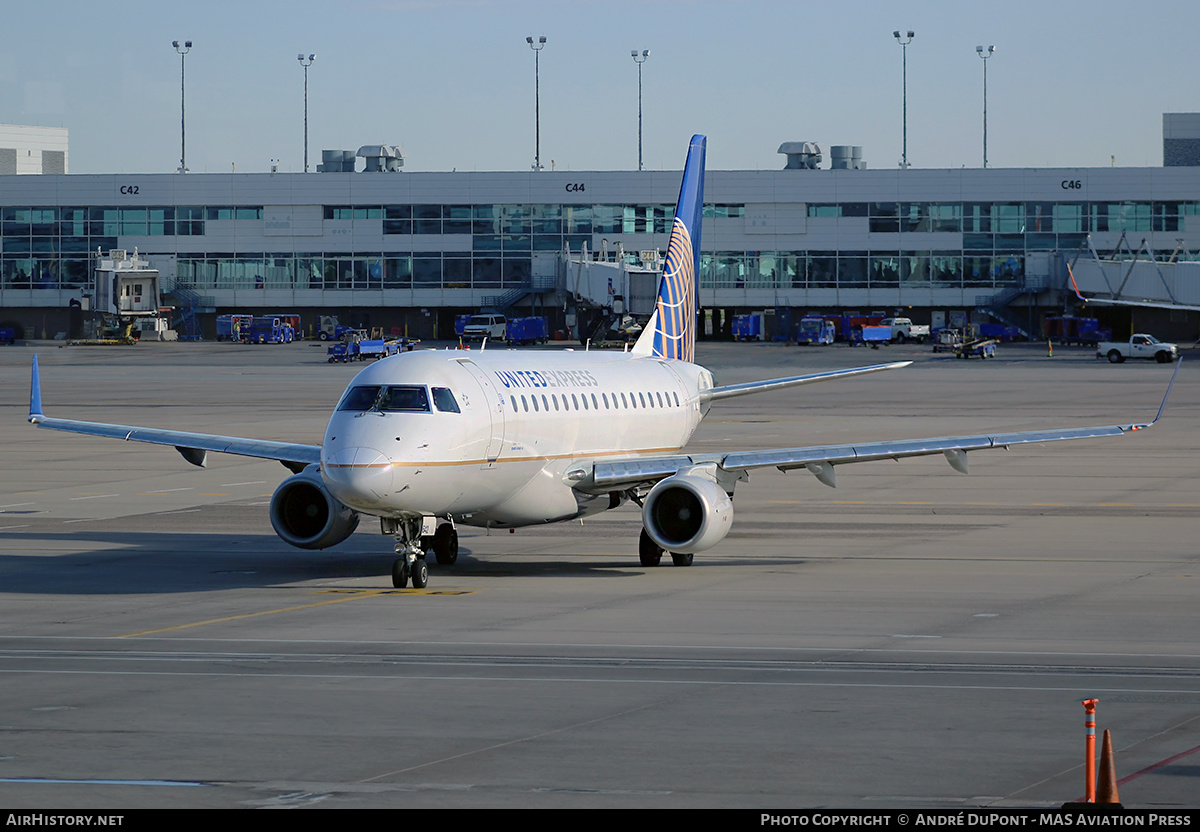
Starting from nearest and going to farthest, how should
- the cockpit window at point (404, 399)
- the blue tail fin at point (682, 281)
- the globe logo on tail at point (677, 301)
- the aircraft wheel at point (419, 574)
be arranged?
the cockpit window at point (404, 399) → the aircraft wheel at point (419, 574) → the blue tail fin at point (682, 281) → the globe logo on tail at point (677, 301)

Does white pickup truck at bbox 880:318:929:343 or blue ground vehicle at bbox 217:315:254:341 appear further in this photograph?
blue ground vehicle at bbox 217:315:254:341

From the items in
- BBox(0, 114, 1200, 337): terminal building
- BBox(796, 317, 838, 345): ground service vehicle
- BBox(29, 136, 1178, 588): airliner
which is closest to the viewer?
BBox(29, 136, 1178, 588): airliner

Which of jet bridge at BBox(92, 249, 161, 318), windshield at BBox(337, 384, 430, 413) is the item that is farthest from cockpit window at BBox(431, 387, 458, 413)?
jet bridge at BBox(92, 249, 161, 318)

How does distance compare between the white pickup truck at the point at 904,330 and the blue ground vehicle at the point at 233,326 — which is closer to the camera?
the white pickup truck at the point at 904,330

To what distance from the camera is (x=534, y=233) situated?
6649 inches

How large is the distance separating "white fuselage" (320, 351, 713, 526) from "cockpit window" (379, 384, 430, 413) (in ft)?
0.05

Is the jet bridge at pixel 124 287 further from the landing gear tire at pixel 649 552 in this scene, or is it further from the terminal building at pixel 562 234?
the landing gear tire at pixel 649 552

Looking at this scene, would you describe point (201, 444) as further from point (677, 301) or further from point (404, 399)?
point (677, 301)

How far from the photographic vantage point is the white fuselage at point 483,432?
88.6 feet

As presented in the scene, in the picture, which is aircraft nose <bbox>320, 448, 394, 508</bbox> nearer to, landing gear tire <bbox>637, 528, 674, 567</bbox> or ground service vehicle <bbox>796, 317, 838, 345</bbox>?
landing gear tire <bbox>637, 528, 674, 567</bbox>

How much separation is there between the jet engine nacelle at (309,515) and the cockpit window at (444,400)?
10.5 feet

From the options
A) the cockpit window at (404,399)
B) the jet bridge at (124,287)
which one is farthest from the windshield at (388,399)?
the jet bridge at (124,287)

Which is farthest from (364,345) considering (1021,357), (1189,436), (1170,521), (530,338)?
(1170,521)

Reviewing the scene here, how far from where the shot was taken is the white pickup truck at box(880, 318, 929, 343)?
15288 cm
